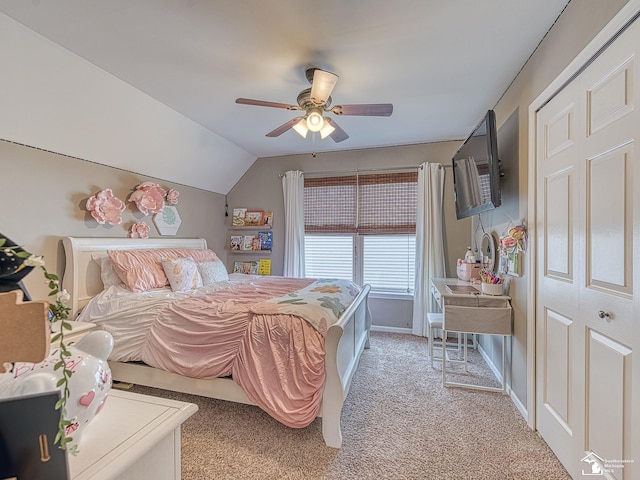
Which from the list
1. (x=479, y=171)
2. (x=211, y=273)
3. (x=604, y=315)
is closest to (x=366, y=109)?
(x=479, y=171)

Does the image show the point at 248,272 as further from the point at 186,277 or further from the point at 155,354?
the point at 155,354

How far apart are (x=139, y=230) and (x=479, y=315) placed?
3.53 meters

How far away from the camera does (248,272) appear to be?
4797 millimetres

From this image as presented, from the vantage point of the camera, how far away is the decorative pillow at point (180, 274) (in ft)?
9.68

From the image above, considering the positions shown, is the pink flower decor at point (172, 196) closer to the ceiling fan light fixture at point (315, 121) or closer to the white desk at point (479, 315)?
the ceiling fan light fixture at point (315, 121)

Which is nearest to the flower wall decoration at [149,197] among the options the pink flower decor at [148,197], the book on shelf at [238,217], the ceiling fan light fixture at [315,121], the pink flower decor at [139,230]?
the pink flower decor at [148,197]

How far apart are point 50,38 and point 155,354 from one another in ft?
7.43

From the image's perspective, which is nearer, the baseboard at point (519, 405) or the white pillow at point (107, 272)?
the baseboard at point (519, 405)

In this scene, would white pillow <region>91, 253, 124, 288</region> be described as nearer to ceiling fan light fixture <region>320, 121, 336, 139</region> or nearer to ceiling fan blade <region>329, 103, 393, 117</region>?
ceiling fan light fixture <region>320, 121, 336, 139</region>

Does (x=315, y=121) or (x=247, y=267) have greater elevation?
(x=315, y=121)

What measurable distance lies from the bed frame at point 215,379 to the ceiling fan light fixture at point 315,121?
1475mm

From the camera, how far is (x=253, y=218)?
15.7 ft

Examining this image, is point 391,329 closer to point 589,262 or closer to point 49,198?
point 589,262

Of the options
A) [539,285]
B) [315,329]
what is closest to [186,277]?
[315,329]
